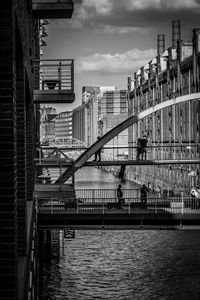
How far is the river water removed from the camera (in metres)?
22.3

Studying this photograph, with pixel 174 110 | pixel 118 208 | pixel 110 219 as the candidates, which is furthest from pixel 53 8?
pixel 174 110

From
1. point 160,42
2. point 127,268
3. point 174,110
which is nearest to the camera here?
point 127,268

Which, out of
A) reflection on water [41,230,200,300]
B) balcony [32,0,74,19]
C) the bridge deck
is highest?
balcony [32,0,74,19]

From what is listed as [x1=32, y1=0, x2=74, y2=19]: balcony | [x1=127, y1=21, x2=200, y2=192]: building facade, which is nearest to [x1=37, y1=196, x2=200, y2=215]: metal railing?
[x1=32, y1=0, x2=74, y2=19]: balcony

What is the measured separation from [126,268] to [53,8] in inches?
569

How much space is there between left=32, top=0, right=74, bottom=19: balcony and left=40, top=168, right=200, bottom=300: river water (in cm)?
1056

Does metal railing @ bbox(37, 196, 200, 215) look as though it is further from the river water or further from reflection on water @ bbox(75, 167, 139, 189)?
reflection on water @ bbox(75, 167, 139, 189)

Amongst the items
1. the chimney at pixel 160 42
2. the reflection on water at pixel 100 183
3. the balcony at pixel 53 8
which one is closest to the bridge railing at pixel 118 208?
the balcony at pixel 53 8

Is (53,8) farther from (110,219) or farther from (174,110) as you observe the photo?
(174,110)

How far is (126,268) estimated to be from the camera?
87.8ft

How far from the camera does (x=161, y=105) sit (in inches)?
924

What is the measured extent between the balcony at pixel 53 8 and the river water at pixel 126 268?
34.7 ft

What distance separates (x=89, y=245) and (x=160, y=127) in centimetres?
3914

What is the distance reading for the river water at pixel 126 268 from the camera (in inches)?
878
